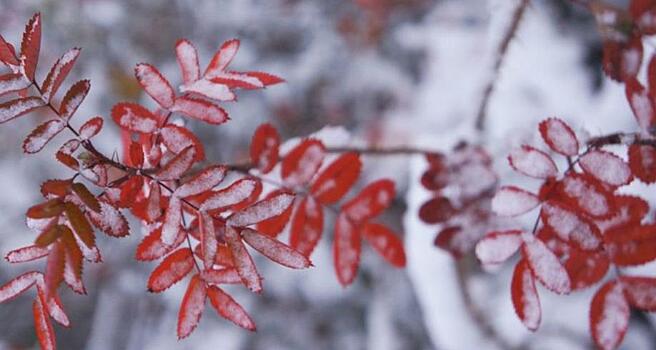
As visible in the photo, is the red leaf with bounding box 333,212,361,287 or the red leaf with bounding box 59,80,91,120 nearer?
the red leaf with bounding box 59,80,91,120

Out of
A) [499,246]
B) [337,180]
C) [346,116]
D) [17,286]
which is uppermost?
[346,116]

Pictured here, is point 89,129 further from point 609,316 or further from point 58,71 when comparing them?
point 609,316

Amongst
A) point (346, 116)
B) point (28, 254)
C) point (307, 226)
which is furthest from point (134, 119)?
point (346, 116)

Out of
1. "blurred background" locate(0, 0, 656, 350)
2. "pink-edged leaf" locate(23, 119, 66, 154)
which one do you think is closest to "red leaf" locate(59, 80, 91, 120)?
"pink-edged leaf" locate(23, 119, 66, 154)

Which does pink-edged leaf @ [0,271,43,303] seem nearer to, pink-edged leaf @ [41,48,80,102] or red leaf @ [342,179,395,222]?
pink-edged leaf @ [41,48,80,102]

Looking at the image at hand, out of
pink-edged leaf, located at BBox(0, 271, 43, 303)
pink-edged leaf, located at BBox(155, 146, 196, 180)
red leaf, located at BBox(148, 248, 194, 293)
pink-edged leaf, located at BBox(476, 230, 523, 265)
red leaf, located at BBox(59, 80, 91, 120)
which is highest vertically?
red leaf, located at BBox(59, 80, 91, 120)

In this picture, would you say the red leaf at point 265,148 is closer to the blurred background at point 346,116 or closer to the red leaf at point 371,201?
the red leaf at point 371,201

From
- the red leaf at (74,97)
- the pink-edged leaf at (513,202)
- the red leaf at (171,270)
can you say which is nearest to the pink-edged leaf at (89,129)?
the red leaf at (74,97)
